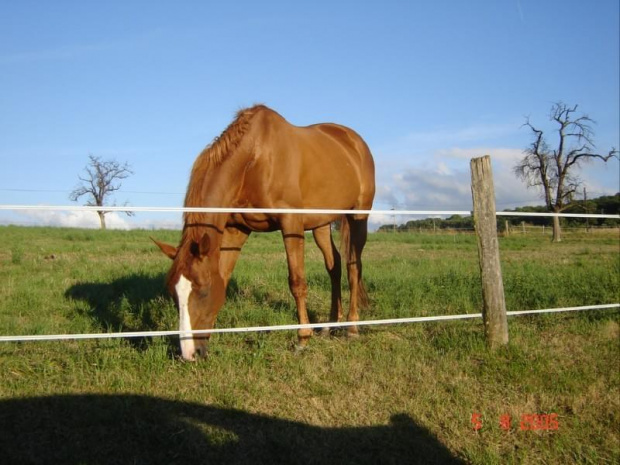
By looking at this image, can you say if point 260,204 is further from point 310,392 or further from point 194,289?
point 310,392

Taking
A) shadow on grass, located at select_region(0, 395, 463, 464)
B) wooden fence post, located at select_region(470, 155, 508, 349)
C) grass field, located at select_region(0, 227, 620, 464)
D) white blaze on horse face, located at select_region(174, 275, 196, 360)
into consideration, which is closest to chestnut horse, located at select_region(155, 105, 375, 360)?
white blaze on horse face, located at select_region(174, 275, 196, 360)

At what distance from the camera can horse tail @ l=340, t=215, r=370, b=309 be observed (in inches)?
250

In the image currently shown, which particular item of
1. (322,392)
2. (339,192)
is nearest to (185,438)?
(322,392)

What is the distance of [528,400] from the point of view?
3.69m

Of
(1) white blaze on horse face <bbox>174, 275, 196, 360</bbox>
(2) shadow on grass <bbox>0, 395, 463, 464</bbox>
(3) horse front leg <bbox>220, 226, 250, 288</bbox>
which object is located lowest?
(2) shadow on grass <bbox>0, 395, 463, 464</bbox>

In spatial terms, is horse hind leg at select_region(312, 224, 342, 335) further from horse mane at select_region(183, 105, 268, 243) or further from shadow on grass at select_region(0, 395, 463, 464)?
shadow on grass at select_region(0, 395, 463, 464)

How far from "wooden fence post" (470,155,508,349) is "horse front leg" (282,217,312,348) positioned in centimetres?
168

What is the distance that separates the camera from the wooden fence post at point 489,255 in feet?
14.5

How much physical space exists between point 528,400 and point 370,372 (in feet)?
3.93

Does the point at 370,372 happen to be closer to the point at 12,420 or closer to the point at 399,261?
the point at 12,420

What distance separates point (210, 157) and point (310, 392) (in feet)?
7.79

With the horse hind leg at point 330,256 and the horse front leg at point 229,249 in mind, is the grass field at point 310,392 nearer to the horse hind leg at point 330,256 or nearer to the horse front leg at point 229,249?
the horse hind leg at point 330,256

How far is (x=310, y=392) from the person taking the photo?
3.70 m

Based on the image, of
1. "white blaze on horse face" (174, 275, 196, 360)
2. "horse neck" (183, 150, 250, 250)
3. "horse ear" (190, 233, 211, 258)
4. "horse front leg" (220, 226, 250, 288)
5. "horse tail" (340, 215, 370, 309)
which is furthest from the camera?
"horse tail" (340, 215, 370, 309)
